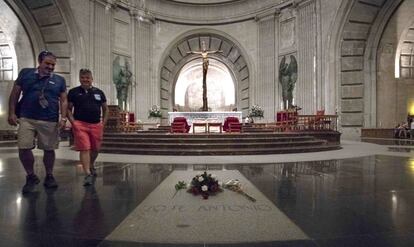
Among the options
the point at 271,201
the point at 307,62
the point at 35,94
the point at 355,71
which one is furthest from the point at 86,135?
the point at 307,62

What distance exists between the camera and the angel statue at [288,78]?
69.9 feet

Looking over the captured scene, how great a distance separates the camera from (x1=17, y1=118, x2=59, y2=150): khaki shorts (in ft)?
12.9

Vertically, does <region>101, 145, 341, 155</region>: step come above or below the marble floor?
Answer: below

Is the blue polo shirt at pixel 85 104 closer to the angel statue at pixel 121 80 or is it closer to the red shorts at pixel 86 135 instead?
the red shorts at pixel 86 135

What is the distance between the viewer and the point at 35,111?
399 centimetres

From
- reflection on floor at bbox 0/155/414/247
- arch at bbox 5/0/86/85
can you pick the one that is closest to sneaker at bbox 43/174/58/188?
reflection on floor at bbox 0/155/414/247

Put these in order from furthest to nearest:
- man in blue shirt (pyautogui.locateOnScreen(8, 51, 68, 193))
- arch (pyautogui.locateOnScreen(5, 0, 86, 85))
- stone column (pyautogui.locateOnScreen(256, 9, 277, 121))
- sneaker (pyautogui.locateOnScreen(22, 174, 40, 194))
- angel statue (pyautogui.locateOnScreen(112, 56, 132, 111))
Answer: stone column (pyautogui.locateOnScreen(256, 9, 277, 121)), angel statue (pyautogui.locateOnScreen(112, 56, 132, 111)), arch (pyautogui.locateOnScreen(5, 0, 86, 85)), man in blue shirt (pyautogui.locateOnScreen(8, 51, 68, 193)), sneaker (pyautogui.locateOnScreen(22, 174, 40, 194))

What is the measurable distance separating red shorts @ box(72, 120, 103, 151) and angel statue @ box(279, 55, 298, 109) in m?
18.2

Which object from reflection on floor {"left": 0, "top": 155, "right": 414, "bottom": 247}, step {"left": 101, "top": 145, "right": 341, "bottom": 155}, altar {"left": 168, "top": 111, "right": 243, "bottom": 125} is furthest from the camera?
altar {"left": 168, "top": 111, "right": 243, "bottom": 125}

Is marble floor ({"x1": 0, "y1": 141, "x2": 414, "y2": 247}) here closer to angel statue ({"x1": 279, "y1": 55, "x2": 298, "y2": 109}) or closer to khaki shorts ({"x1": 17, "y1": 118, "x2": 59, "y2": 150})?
khaki shorts ({"x1": 17, "y1": 118, "x2": 59, "y2": 150})

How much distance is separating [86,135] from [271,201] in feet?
8.68

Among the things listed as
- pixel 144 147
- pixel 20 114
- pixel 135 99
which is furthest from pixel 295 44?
pixel 20 114

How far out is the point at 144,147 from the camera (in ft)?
33.1

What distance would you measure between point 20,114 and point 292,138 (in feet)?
28.5
